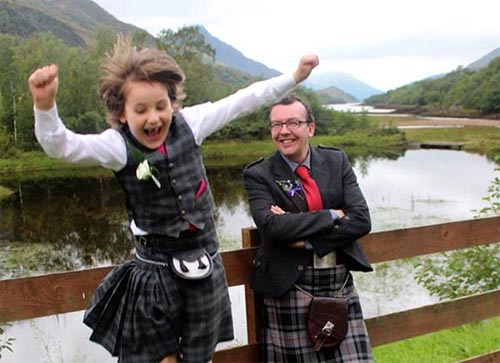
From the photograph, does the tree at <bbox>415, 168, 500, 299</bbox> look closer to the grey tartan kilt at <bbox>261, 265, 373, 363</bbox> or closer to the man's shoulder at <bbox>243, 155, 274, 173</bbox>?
the grey tartan kilt at <bbox>261, 265, 373, 363</bbox>

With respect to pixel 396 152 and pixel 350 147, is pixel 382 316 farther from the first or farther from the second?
pixel 350 147

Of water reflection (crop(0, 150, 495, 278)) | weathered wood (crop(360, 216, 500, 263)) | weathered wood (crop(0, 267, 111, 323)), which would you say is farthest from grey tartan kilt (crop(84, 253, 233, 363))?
water reflection (crop(0, 150, 495, 278))

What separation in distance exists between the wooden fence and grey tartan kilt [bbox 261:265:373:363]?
0.11m

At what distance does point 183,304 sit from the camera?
6.97ft

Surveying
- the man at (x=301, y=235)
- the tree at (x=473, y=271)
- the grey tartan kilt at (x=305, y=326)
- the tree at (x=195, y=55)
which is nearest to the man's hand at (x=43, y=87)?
the man at (x=301, y=235)

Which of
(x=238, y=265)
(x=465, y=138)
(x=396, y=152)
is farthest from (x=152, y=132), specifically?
(x=465, y=138)

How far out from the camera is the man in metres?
2.69

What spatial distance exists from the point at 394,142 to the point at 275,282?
2331 inches

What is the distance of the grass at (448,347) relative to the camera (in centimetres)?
468

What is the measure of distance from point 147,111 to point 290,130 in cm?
91

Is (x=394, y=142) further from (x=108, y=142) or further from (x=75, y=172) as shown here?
(x=108, y=142)

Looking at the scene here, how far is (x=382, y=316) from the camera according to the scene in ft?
10.6

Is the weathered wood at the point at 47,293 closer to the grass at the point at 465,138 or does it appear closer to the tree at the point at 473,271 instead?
the tree at the point at 473,271

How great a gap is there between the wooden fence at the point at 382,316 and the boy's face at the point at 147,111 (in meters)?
0.75
